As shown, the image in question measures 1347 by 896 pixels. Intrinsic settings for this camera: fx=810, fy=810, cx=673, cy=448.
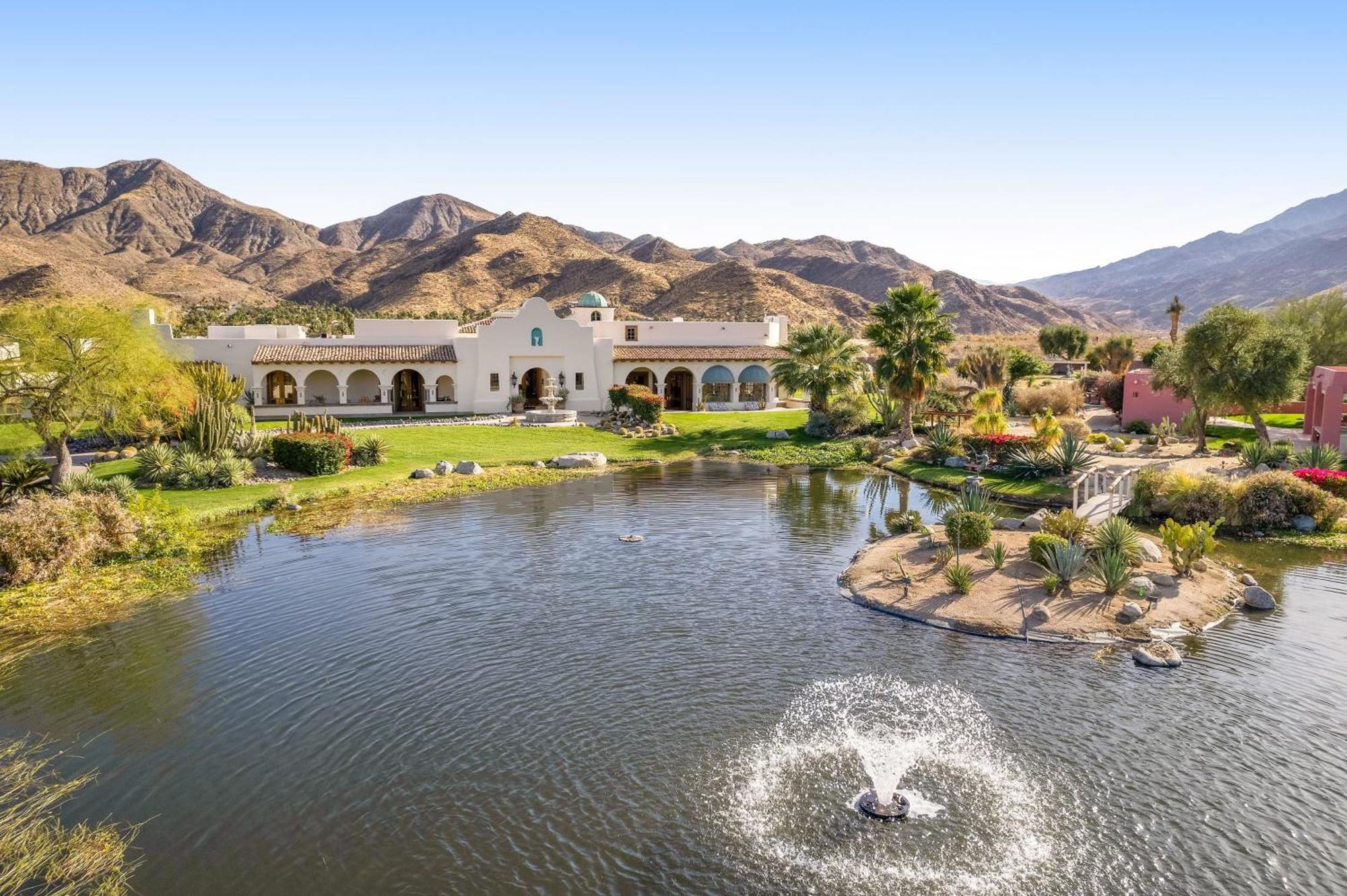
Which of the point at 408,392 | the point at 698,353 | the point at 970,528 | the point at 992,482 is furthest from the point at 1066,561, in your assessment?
the point at 408,392

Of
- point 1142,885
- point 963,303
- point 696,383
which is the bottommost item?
point 1142,885

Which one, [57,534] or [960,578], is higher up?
[57,534]

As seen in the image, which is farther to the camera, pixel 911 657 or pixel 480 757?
pixel 911 657

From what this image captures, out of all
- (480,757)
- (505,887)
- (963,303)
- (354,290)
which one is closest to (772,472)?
(480,757)

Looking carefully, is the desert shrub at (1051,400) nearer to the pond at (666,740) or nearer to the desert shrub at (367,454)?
the pond at (666,740)

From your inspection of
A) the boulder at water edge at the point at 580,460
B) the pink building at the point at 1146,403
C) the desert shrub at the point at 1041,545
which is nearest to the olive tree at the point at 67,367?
the boulder at water edge at the point at 580,460

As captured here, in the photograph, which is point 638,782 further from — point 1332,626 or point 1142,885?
point 1332,626

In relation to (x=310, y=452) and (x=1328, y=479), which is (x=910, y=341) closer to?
(x=1328, y=479)
